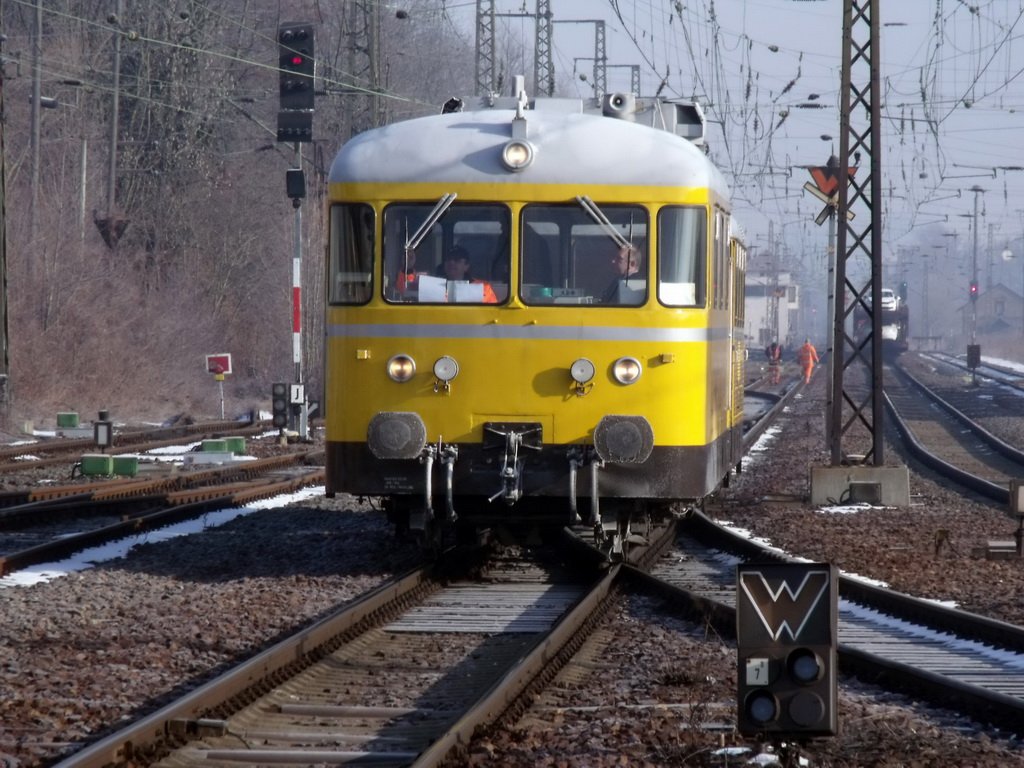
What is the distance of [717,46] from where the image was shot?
29.2 m

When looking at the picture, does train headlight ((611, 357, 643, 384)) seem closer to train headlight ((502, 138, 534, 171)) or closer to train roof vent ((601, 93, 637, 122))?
train headlight ((502, 138, 534, 171))

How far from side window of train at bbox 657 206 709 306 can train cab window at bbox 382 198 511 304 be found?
3.20 ft

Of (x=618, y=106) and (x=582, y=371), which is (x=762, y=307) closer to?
(x=618, y=106)

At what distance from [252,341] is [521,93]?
37.1 meters

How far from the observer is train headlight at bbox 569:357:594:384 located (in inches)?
420

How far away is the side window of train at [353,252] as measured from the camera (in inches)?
429

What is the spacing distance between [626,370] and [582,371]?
0.27 metres

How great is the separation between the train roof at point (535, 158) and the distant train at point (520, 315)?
0.01 m

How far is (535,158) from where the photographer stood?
1084 centimetres

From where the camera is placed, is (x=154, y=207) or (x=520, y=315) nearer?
(x=520, y=315)

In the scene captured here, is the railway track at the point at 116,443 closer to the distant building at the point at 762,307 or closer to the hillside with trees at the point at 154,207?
the hillside with trees at the point at 154,207

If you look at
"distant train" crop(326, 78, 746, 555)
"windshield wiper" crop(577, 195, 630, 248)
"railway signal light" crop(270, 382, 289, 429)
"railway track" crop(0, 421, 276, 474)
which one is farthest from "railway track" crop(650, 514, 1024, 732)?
"railway signal light" crop(270, 382, 289, 429)

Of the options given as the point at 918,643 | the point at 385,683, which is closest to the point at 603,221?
the point at 918,643

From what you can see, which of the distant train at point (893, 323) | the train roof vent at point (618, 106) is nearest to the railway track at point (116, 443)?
the train roof vent at point (618, 106)
